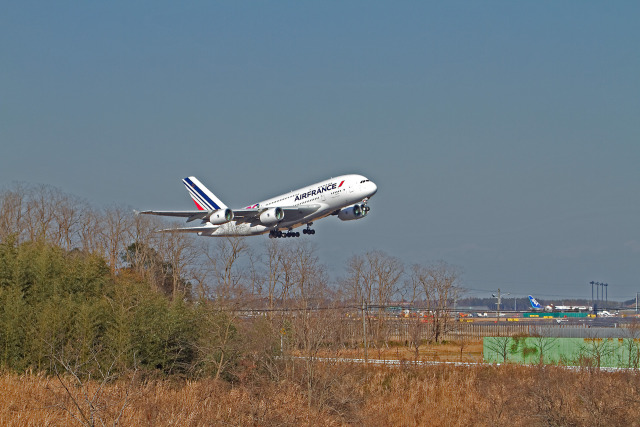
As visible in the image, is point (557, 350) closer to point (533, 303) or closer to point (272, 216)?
point (272, 216)

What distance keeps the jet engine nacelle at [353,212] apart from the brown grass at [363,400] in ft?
47.6

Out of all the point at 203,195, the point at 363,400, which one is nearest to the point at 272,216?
the point at 203,195

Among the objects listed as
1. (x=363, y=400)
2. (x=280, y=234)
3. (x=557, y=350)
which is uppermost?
(x=280, y=234)

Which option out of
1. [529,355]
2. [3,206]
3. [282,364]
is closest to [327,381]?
[282,364]

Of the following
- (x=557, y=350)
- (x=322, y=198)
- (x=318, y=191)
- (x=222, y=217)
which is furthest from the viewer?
(x=222, y=217)

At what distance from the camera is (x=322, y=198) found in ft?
164

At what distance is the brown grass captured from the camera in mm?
20109

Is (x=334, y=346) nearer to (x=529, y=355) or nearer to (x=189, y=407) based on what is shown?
(x=189, y=407)

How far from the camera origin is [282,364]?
102 feet

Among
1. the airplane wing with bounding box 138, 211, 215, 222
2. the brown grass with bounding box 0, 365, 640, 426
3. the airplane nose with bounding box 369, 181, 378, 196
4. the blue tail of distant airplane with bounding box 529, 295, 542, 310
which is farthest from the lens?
the blue tail of distant airplane with bounding box 529, 295, 542, 310

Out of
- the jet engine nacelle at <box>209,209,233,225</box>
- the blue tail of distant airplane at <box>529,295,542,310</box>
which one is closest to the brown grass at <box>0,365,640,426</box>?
the jet engine nacelle at <box>209,209,233,225</box>

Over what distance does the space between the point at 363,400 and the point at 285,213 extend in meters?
22.1

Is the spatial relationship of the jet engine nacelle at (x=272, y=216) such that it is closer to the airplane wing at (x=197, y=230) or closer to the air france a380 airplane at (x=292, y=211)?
the air france a380 airplane at (x=292, y=211)

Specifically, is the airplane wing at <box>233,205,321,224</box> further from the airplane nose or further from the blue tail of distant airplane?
the blue tail of distant airplane
